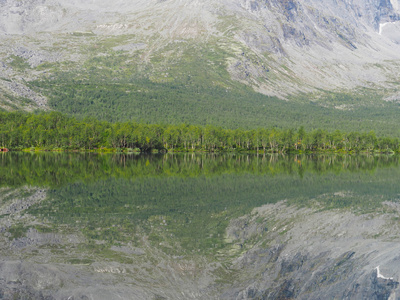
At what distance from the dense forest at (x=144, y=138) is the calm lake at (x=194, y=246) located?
104 meters

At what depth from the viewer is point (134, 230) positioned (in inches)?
776

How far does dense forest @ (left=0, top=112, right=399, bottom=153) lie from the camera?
129 meters

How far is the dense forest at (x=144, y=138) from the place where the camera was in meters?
129

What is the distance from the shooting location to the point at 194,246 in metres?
17.2

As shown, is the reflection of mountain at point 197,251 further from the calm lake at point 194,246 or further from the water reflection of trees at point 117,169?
the water reflection of trees at point 117,169

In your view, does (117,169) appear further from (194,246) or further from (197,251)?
(197,251)

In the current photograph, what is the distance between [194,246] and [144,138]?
398 feet

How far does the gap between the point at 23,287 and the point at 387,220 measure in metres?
20.4

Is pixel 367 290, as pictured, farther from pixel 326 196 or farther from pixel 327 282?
pixel 326 196

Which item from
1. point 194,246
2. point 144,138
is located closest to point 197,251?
point 194,246

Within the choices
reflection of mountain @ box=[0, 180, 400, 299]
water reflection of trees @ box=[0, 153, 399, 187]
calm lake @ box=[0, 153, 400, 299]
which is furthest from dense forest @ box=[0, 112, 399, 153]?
reflection of mountain @ box=[0, 180, 400, 299]

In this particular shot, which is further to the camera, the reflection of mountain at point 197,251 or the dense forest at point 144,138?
the dense forest at point 144,138

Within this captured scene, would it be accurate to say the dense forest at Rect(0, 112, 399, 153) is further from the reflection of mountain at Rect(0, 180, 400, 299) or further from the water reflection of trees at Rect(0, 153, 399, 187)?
the reflection of mountain at Rect(0, 180, 400, 299)

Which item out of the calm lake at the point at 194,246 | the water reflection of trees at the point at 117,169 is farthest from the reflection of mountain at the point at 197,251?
the water reflection of trees at the point at 117,169
